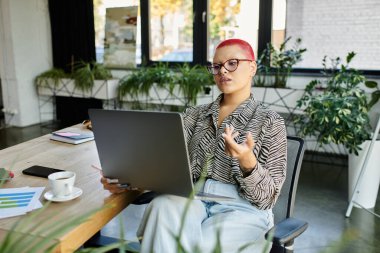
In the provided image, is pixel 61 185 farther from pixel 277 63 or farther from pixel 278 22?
pixel 278 22

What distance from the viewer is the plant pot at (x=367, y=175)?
2.79 m

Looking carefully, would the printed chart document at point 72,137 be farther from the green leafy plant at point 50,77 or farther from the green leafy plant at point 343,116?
the green leafy plant at point 50,77

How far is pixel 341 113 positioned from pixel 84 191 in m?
2.12

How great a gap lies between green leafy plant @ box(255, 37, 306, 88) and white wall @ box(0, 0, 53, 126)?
3.37 metres

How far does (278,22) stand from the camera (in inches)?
170

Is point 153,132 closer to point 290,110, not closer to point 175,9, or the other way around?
point 290,110

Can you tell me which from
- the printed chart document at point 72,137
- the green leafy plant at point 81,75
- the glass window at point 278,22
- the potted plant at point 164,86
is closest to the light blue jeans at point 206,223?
the printed chart document at point 72,137

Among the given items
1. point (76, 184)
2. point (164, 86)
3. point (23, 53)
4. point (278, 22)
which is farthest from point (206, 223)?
point (23, 53)

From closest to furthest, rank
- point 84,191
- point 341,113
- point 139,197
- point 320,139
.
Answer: point 84,191 < point 139,197 < point 341,113 < point 320,139

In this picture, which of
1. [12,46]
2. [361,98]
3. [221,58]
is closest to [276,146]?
[221,58]

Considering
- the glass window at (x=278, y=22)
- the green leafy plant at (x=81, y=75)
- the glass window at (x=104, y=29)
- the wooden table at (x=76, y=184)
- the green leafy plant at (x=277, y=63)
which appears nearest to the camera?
A: the wooden table at (x=76, y=184)

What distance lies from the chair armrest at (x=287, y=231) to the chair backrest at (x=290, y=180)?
19 cm

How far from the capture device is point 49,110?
5.89m

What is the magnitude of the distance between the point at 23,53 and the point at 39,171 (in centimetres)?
448
